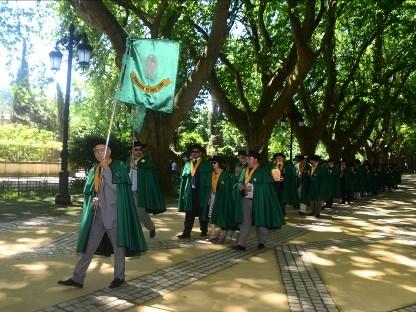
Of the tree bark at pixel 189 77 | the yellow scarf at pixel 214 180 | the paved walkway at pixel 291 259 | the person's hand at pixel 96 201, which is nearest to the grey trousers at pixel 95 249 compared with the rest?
the person's hand at pixel 96 201

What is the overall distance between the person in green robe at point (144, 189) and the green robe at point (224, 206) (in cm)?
112

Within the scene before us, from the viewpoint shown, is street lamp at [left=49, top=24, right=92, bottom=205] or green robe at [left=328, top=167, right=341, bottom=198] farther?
green robe at [left=328, top=167, right=341, bottom=198]

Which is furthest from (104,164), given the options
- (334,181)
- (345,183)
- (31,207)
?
(345,183)

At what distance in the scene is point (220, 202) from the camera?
9617mm

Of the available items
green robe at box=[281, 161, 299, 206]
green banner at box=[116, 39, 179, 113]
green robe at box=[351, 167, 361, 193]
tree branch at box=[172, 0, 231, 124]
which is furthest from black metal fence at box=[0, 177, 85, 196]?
green banner at box=[116, 39, 179, 113]

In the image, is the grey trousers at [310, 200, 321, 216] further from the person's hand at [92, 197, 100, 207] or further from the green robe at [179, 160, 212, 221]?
the person's hand at [92, 197, 100, 207]

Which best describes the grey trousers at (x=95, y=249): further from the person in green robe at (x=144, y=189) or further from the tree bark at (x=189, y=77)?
the tree bark at (x=189, y=77)

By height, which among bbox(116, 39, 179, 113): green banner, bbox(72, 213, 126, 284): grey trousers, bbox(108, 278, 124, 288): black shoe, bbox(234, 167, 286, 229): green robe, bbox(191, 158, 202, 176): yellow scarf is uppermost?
bbox(116, 39, 179, 113): green banner

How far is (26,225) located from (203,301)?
6.38 metres

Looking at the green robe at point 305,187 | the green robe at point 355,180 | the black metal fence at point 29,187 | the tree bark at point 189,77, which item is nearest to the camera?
the tree bark at point 189,77

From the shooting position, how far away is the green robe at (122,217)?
612cm

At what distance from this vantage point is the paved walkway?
5824 millimetres

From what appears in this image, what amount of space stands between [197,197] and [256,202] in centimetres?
138

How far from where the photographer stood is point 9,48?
64.4 ft
